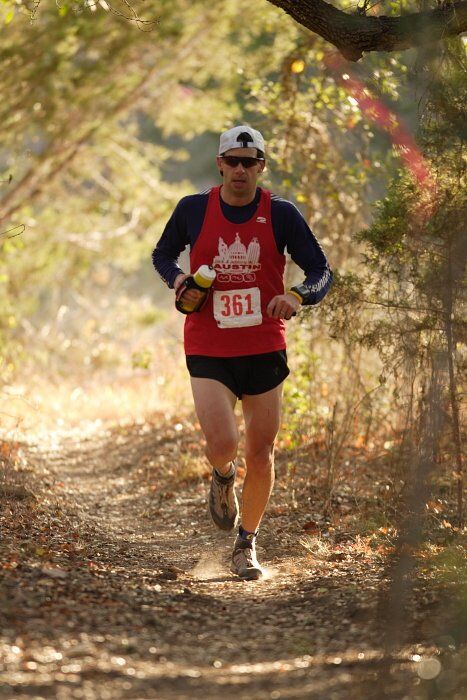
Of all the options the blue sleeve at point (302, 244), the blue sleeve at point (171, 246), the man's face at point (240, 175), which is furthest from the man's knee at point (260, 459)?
the man's face at point (240, 175)

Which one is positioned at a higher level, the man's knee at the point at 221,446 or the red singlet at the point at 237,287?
the red singlet at the point at 237,287

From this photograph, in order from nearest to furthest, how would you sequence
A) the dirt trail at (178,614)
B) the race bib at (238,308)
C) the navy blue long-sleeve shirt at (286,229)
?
the dirt trail at (178,614)
the race bib at (238,308)
the navy blue long-sleeve shirt at (286,229)

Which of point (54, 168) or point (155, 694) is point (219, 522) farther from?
point (54, 168)

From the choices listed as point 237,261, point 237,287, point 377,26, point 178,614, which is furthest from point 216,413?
point 377,26

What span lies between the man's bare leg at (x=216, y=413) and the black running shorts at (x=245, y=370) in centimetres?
5

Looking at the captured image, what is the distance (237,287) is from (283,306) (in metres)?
0.30

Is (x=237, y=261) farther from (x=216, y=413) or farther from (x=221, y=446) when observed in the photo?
(x=221, y=446)

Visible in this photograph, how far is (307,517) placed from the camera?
6.79m

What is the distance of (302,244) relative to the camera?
17.7ft

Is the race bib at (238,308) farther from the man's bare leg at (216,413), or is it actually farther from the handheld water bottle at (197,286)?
the man's bare leg at (216,413)

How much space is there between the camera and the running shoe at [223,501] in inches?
229

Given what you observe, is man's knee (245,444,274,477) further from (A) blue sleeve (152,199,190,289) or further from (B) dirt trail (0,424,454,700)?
(A) blue sleeve (152,199,190,289)

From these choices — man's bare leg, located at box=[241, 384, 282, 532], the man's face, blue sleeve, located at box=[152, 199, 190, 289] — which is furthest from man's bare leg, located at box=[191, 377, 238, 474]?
the man's face

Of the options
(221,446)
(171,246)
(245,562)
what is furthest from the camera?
(171,246)
